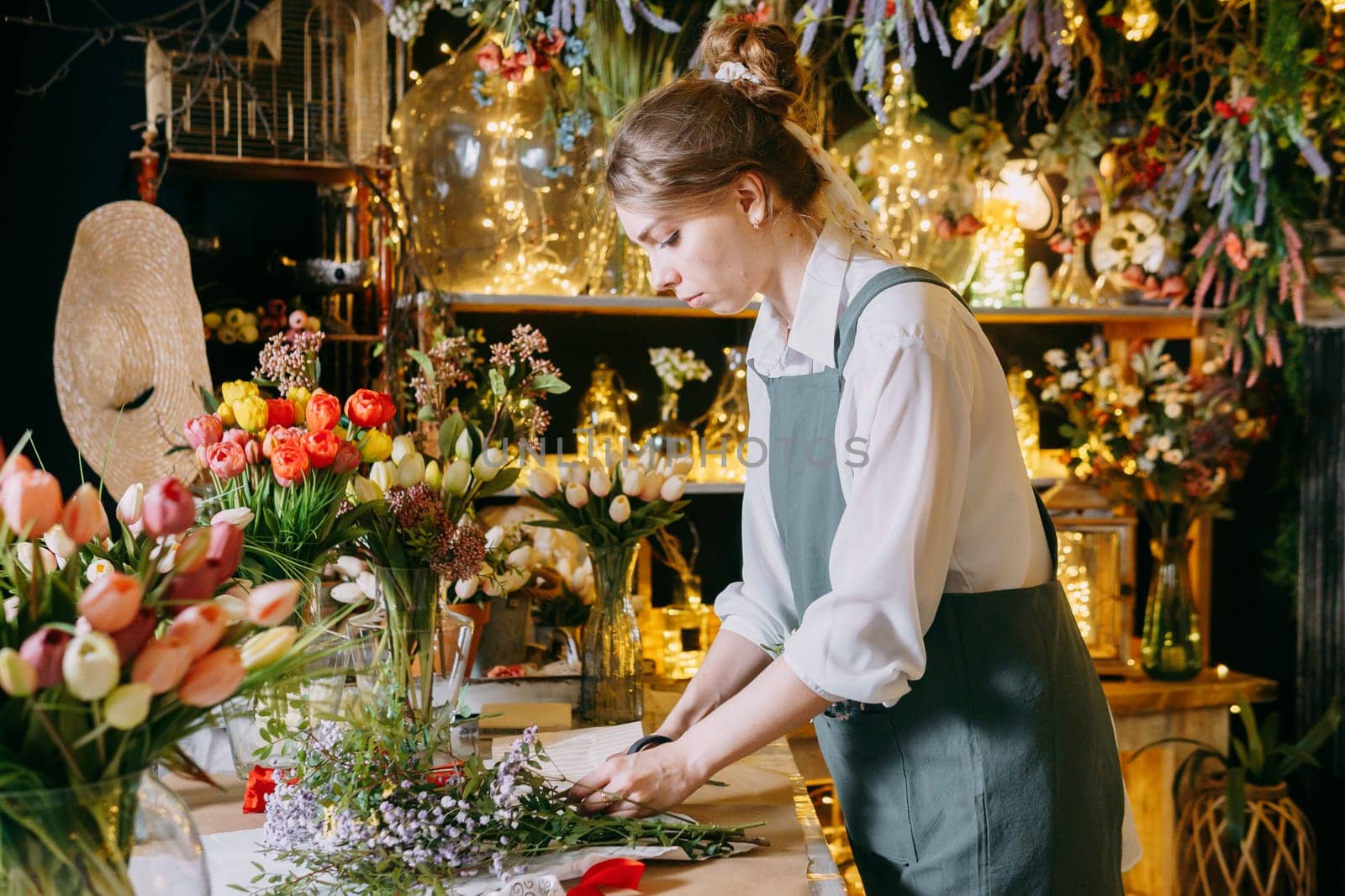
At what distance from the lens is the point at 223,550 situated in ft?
2.44

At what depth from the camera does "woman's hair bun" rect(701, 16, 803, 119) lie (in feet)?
4.59

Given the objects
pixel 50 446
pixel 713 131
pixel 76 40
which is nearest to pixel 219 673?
pixel 713 131

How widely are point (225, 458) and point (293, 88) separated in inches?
50.6

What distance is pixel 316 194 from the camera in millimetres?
2600

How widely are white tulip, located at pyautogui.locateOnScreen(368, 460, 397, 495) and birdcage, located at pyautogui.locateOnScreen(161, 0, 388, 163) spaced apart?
100 cm

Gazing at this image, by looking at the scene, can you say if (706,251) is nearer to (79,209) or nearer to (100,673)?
(100,673)

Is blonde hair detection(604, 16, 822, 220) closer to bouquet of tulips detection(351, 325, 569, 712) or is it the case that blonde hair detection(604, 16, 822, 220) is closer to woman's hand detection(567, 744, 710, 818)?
bouquet of tulips detection(351, 325, 569, 712)

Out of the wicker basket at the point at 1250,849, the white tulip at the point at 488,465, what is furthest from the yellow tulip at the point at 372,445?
the wicker basket at the point at 1250,849

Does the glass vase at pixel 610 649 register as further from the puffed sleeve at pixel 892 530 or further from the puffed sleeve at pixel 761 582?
the puffed sleeve at pixel 892 530

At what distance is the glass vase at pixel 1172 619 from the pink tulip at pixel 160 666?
2.48m

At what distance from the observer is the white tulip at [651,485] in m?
1.85

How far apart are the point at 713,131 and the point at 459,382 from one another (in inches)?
52.1

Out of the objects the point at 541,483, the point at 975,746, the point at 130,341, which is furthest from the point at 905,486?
the point at 130,341

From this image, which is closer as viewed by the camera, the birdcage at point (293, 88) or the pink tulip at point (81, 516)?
the pink tulip at point (81, 516)
